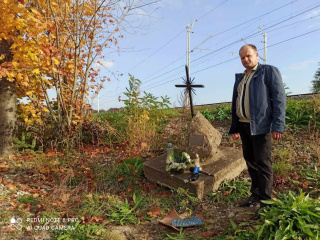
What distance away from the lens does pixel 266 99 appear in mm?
3092

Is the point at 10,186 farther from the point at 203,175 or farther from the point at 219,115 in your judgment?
the point at 219,115

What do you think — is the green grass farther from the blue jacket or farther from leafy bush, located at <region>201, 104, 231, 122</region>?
leafy bush, located at <region>201, 104, 231, 122</region>

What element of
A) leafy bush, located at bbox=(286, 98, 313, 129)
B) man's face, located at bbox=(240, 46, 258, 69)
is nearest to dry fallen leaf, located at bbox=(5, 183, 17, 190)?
man's face, located at bbox=(240, 46, 258, 69)

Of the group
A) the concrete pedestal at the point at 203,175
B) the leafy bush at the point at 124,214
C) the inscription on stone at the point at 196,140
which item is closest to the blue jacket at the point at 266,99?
the concrete pedestal at the point at 203,175

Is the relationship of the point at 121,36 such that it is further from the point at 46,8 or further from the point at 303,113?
the point at 303,113

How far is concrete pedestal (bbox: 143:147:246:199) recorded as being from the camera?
3.97 meters

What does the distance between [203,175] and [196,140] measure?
0.72 metres

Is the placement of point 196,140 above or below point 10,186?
above

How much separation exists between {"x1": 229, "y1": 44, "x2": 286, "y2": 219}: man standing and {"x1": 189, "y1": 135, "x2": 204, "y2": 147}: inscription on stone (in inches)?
48.7

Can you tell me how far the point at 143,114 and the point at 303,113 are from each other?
4422mm

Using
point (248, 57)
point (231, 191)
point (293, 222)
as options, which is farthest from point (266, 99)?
point (231, 191)

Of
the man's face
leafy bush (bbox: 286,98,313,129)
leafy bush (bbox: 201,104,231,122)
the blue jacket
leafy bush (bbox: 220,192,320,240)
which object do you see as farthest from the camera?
leafy bush (bbox: 201,104,231,122)

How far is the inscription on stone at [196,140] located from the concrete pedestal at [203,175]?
379 mm

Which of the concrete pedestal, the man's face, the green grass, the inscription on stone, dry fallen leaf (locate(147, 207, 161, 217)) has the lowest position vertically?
dry fallen leaf (locate(147, 207, 161, 217))
